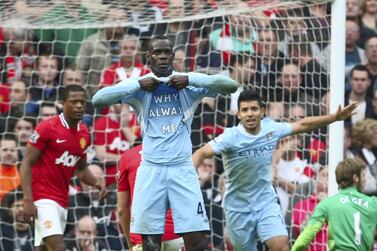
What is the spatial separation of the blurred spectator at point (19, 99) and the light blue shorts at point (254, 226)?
11.5ft

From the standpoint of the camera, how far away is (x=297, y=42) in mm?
12148

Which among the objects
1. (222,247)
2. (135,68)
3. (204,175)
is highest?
(135,68)

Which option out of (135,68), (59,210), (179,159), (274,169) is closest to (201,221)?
(179,159)

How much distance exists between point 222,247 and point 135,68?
7.12 ft

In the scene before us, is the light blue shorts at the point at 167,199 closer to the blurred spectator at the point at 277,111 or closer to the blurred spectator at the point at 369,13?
the blurred spectator at the point at 277,111

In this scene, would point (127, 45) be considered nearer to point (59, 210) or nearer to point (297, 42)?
point (297, 42)

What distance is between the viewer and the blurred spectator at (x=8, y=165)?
1234 centimetres

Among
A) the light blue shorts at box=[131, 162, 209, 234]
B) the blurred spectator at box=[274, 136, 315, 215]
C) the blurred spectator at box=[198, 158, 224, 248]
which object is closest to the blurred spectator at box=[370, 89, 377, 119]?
the blurred spectator at box=[274, 136, 315, 215]

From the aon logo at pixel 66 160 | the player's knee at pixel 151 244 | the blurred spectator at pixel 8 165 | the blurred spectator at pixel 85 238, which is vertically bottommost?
the blurred spectator at pixel 85 238

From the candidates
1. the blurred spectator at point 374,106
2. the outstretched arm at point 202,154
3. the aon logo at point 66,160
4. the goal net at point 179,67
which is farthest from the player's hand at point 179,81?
the blurred spectator at point 374,106

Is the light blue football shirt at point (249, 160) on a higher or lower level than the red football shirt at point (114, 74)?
lower

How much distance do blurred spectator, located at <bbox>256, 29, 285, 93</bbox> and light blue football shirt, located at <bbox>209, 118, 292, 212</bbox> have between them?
2.15m

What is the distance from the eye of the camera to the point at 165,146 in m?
8.29

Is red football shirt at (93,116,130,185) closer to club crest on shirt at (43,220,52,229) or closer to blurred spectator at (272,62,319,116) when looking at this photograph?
blurred spectator at (272,62,319,116)
